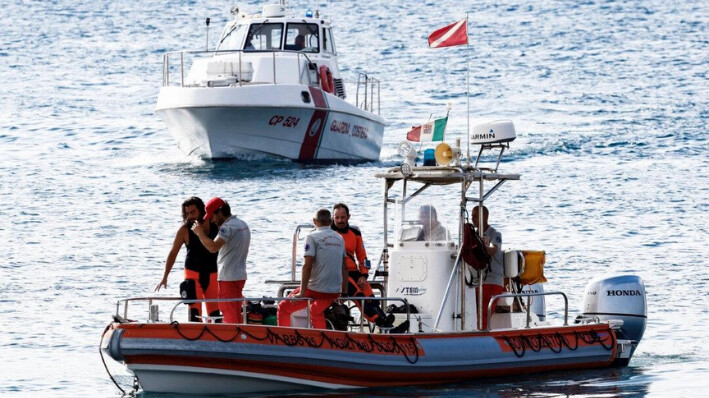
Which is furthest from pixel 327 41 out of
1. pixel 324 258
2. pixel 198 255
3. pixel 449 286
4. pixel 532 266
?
pixel 324 258

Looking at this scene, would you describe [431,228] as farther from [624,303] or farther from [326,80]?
[326,80]

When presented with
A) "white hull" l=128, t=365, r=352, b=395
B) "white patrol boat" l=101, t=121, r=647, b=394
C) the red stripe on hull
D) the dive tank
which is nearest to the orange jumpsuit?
"white patrol boat" l=101, t=121, r=647, b=394

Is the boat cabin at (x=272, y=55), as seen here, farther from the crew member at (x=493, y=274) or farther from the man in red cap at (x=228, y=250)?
Answer: the man in red cap at (x=228, y=250)

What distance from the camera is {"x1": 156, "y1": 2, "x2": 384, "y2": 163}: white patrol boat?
28.2 m

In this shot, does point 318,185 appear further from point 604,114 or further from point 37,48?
point 37,48

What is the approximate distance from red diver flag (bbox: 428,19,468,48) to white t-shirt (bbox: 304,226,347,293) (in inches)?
115

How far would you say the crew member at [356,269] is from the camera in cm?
1370

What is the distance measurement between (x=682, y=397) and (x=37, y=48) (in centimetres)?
4410

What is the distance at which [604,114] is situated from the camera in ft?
126

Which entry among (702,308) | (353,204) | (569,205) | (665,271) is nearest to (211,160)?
(353,204)

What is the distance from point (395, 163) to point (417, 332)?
18076mm

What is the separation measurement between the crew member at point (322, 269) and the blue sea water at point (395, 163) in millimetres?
958

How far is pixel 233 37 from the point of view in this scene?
100.0 feet

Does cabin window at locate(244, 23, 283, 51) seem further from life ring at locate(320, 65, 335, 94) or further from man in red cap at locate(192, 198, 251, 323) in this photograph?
man in red cap at locate(192, 198, 251, 323)
